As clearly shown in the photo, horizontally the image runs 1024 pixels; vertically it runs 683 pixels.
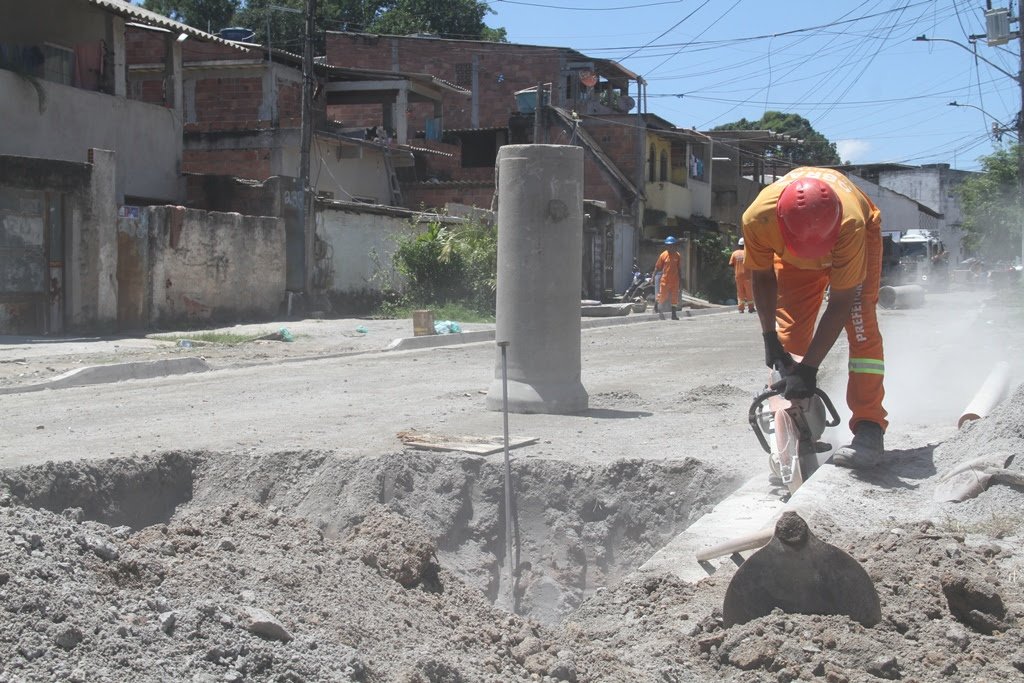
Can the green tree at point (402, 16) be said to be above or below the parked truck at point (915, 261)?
above

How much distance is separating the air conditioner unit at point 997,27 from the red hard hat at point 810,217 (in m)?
25.7

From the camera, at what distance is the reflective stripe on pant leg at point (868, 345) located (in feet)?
17.5

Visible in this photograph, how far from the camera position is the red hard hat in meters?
4.92

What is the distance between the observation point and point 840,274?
5.08 metres

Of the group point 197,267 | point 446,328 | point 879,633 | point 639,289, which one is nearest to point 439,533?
point 879,633

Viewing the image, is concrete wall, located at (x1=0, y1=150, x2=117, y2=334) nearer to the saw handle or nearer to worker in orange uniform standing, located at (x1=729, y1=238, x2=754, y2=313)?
worker in orange uniform standing, located at (x1=729, y1=238, x2=754, y2=313)

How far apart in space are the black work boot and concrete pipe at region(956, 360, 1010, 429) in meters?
1.05

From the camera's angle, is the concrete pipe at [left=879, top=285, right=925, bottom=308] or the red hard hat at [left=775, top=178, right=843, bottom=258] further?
the concrete pipe at [left=879, top=285, right=925, bottom=308]

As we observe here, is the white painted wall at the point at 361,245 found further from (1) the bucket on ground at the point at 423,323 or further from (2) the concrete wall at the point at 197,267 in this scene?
(1) the bucket on ground at the point at 423,323

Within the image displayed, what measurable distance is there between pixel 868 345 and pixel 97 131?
17634 mm

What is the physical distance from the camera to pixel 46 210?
51.0 ft

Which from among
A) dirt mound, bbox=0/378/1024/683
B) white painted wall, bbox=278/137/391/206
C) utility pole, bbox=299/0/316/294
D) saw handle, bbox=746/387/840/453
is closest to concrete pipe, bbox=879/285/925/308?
utility pole, bbox=299/0/316/294

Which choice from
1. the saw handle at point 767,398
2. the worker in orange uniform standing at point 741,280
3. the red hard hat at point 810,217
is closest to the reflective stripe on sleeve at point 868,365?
the saw handle at point 767,398

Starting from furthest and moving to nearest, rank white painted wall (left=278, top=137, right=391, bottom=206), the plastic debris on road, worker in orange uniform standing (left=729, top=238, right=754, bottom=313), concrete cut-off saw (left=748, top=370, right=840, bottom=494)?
white painted wall (left=278, top=137, right=391, bottom=206) < worker in orange uniform standing (left=729, top=238, right=754, bottom=313) < the plastic debris on road < concrete cut-off saw (left=748, top=370, right=840, bottom=494)
